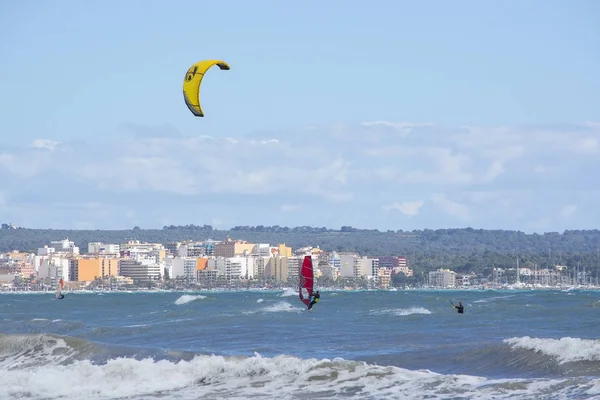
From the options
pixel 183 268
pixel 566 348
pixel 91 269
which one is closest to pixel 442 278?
pixel 183 268

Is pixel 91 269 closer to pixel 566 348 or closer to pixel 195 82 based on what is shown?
pixel 195 82

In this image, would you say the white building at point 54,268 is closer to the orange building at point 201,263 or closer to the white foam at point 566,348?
the orange building at point 201,263

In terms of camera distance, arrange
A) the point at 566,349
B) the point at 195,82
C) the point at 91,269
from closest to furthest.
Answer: the point at 566,349
the point at 195,82
the point at 91,269

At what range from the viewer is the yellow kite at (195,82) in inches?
920

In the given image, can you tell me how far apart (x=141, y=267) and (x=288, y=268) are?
24.5 metres

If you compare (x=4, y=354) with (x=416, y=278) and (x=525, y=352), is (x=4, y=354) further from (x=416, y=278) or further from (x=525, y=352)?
(x=416, y=278)

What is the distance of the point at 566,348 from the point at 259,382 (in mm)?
5699

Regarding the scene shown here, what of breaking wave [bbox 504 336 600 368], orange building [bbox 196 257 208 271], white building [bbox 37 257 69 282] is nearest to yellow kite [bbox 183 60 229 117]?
breaking wave [bbox 504 336 600 368]

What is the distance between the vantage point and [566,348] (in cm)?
2142

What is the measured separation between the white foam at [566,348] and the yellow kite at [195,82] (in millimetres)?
7705

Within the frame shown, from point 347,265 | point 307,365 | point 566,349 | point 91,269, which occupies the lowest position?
point 307,365

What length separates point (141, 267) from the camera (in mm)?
188750

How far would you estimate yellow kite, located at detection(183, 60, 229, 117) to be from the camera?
23.4m

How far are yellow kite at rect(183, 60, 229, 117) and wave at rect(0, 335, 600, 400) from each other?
194 inches
